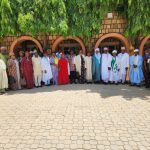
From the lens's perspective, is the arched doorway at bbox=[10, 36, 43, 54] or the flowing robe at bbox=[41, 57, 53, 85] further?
the arched doorway at bbox=[10, 36, 43, 54]

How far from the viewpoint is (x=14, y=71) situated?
10.9 m

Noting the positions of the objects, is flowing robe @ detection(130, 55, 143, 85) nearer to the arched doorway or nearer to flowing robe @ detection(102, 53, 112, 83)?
flowing robe @ detection(102, 53, 112, 83)

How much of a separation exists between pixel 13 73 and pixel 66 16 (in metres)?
3.77

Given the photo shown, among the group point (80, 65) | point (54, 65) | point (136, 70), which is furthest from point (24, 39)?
point (136, 70)

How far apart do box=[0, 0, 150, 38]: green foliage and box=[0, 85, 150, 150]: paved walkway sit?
3569mm

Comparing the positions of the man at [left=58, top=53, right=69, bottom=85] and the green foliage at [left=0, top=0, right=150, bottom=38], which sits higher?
the green foliage at [left=0, top=0, right=150, bottom=38]

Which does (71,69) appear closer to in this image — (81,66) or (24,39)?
(81,66)

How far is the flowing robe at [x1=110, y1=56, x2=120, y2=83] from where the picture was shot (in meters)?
12.0

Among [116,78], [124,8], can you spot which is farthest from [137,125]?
[124,8]

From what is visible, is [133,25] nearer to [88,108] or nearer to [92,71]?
[92,71]

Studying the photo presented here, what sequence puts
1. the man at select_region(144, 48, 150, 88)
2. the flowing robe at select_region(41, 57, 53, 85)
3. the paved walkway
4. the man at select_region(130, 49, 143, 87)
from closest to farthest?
the paved walkway, the man at select_region(144, 48, 150, 88), the man at select_region(130, 49, 143, 87), the flowing robe at select_region(41, 57, 53, 85)

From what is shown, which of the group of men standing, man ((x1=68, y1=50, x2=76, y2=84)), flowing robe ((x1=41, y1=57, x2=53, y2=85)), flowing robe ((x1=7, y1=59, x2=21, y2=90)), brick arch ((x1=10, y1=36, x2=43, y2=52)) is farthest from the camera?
brick arch ((x1=10, y1=36, x2=43, y2=52))

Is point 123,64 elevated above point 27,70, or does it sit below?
above

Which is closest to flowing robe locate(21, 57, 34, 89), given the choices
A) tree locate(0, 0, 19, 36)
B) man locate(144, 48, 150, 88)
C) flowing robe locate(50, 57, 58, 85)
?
flowing robe locate(50, 57, 58, 85)
